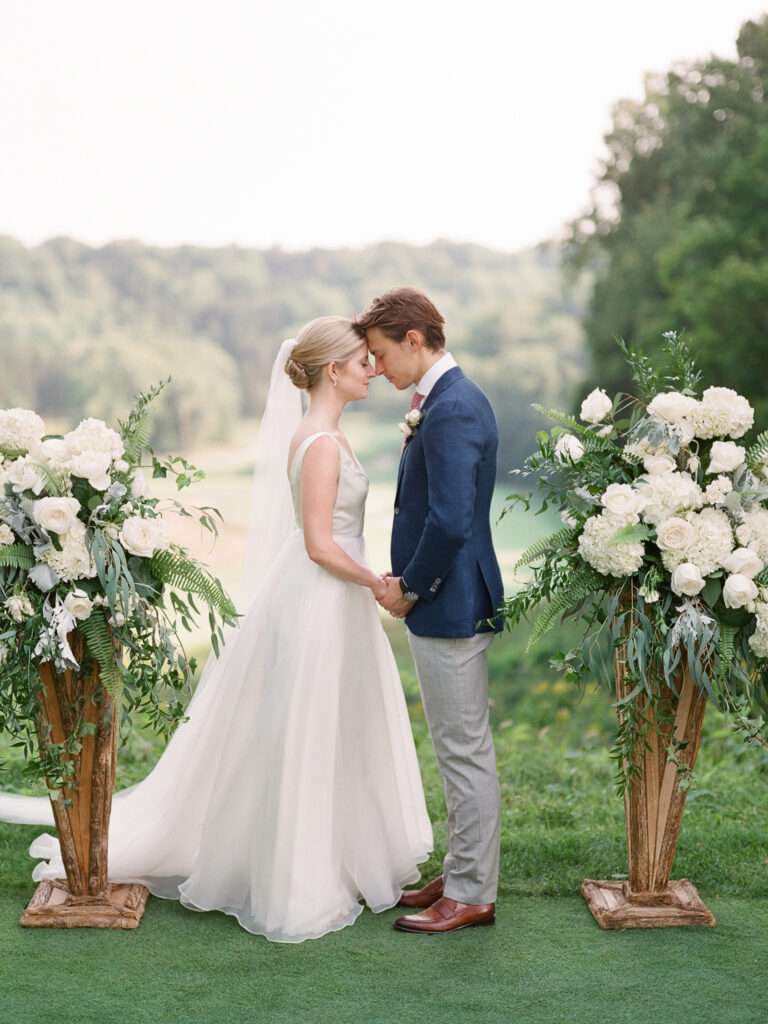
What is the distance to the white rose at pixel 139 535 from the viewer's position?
3.68 metres

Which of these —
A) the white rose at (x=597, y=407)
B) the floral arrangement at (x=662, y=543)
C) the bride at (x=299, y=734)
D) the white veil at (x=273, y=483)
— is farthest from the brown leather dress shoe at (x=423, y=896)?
the white rose at (x=597, y=407)

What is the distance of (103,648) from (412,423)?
116 cm

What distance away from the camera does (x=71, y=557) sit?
11.9 ft

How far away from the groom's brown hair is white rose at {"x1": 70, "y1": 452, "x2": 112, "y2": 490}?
93 centimetres

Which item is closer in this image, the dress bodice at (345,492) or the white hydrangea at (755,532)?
the white hydrangea at (755,532)

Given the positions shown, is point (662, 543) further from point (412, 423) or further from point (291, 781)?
point (291, 781)

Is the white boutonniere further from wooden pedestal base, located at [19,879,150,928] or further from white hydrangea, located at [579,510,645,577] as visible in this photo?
wooden pedestal base, located at [19,879,150,928]

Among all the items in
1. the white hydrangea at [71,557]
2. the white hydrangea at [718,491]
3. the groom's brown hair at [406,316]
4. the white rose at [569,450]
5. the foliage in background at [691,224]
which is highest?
the foliage in background at [691,224]

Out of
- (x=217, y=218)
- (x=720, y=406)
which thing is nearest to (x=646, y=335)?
(x=217, y=218)

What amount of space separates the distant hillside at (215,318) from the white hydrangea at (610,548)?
13.0 metres

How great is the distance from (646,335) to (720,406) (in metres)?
9.92

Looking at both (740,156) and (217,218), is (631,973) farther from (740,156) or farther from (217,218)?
(217,218)

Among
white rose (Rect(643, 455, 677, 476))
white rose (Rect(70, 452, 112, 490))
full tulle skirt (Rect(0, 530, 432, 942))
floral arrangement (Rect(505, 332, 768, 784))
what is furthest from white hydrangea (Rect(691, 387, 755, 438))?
white rose (Rect(70, 452, 112, 490))

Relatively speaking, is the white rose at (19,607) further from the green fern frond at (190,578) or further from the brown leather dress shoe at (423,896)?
the brown leather dress shoe at (423,896)
